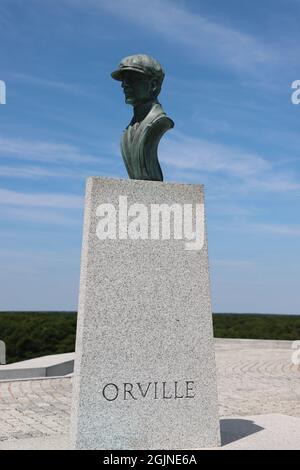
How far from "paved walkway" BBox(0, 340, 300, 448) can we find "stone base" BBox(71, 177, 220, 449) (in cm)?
125

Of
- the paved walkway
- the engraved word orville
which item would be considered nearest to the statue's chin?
the engraved word orville

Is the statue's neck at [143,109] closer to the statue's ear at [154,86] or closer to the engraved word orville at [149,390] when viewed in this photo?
the statue's ear at [154,86]

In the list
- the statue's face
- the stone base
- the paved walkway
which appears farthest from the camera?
the paved walkway

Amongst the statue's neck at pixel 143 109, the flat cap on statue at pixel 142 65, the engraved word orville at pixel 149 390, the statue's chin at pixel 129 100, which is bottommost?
the engraved word orville at pixel 149 390

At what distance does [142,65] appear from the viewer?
22.0 ft

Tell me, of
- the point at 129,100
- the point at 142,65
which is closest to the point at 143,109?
the point at 129,100

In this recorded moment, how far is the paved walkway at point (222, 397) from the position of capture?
28.8 feet

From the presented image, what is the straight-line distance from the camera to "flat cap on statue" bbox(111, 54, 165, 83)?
6.71 m

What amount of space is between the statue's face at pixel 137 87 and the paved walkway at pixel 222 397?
4.11 meters

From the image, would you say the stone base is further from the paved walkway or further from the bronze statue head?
the paved walkway

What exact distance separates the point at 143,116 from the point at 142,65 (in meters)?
0.58

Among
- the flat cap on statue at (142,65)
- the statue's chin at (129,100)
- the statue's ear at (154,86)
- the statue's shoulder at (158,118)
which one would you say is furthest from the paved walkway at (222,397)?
the flat cap on statue at (142,65)

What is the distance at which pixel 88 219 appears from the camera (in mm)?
6242

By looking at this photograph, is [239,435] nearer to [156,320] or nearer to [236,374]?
[156,320]
